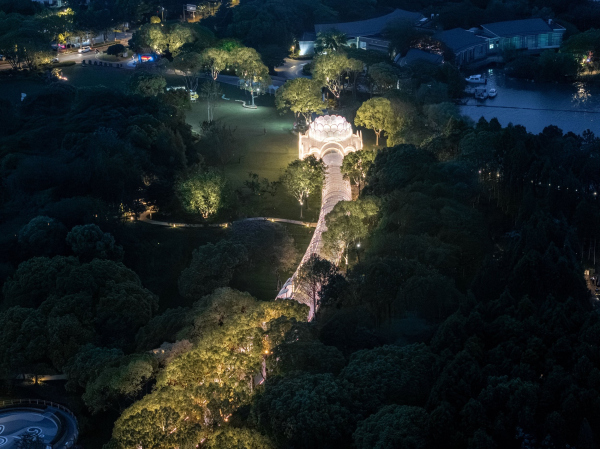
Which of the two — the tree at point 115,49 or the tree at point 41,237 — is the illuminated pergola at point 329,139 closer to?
the tree at point 41,237

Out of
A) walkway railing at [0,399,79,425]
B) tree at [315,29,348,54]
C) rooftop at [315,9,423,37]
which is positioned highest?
rooftop at [315,9,423,37]

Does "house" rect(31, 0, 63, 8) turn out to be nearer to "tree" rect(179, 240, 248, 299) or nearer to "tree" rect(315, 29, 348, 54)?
"tree" rect(315, 29, 348, 54)

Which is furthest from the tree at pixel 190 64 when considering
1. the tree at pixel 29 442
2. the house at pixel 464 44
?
the tree at pixel 29 442

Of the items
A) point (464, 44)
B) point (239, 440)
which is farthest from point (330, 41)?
point (239, 440)

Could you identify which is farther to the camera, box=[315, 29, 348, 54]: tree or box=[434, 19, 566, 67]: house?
box=[434, 19, 566, 67]: house

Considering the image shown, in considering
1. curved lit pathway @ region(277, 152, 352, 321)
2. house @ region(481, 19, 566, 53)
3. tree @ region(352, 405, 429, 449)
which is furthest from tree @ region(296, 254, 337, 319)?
house @ region(481, 19, 566, 53)

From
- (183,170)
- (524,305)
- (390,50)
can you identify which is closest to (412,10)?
(390,50)

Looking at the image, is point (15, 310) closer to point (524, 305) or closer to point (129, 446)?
point (129, 446)

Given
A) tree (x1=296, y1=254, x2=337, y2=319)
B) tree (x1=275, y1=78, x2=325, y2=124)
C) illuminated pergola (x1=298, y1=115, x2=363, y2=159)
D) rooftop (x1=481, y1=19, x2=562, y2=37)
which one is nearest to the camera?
tree (x1=296, y1=254, x2=337, y2=319)
